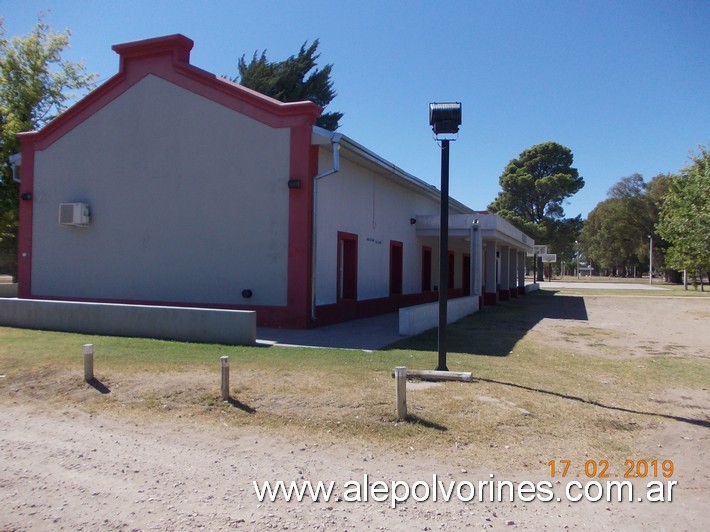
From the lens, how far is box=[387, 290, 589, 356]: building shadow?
1132 cm

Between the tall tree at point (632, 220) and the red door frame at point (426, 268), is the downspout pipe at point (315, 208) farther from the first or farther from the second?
the tall tree at point (632, 220)

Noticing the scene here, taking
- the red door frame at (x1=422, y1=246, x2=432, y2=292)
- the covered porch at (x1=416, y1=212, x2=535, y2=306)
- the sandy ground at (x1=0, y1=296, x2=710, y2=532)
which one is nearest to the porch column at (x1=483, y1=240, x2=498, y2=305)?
the covered porch at (x1=416, y1=212, x2=535, y2=306)

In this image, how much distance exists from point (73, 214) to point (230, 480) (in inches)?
545

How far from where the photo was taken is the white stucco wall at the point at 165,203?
47.3ft

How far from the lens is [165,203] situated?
15672 millimetres

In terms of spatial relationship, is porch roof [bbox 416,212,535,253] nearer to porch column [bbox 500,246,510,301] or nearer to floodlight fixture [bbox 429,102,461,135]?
porch column [bbox 500,246,510,301]

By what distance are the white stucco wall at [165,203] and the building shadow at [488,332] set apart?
4.08m

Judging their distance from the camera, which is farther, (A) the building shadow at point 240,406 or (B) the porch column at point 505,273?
(B) the porch column at point 505,273

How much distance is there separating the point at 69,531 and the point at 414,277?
19.4m

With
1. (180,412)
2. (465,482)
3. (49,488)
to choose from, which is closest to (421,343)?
(180,412)

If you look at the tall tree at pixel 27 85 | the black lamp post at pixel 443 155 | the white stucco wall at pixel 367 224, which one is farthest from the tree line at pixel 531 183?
the black lamp post at pixel 443 155

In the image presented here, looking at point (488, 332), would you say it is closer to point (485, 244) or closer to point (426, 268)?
point (426, 268)

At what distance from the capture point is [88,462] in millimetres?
5207

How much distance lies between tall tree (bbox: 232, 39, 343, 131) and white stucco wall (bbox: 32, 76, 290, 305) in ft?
60.6
